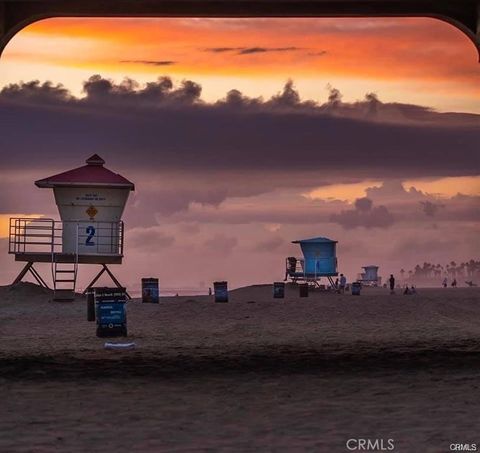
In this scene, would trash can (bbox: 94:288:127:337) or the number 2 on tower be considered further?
the number 2 on tower

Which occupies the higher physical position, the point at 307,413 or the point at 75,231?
the point at 75,231

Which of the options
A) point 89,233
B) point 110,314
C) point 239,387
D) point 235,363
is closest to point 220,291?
point 89,233

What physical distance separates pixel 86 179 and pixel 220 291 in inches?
291

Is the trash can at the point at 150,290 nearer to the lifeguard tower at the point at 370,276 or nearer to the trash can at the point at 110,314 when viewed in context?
the trash can at the point at 110,314

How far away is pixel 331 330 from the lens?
25.6 metres

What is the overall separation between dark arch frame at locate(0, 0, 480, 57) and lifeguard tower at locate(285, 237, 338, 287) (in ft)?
140

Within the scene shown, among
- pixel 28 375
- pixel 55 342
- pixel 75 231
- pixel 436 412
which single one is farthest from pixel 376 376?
pixel 75 231

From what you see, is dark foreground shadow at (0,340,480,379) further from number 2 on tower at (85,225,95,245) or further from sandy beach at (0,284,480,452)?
number 2 on tower at (85,225,95,245)

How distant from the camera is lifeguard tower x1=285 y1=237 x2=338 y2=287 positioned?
60.2 metres

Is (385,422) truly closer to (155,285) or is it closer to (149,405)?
(149,405)

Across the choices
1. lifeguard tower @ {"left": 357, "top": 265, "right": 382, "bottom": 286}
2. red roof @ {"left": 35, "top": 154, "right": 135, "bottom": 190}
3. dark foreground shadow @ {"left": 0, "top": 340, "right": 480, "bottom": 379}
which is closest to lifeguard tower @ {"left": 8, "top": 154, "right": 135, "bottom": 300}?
red roof @ {"left": 35, "top": 154, "right": 135, "bottom": 190}

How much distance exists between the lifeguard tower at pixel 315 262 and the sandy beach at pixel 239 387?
106ft

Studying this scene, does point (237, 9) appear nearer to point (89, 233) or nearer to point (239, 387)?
point (239, 387)

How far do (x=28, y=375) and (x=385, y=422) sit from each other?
22.3 ft
